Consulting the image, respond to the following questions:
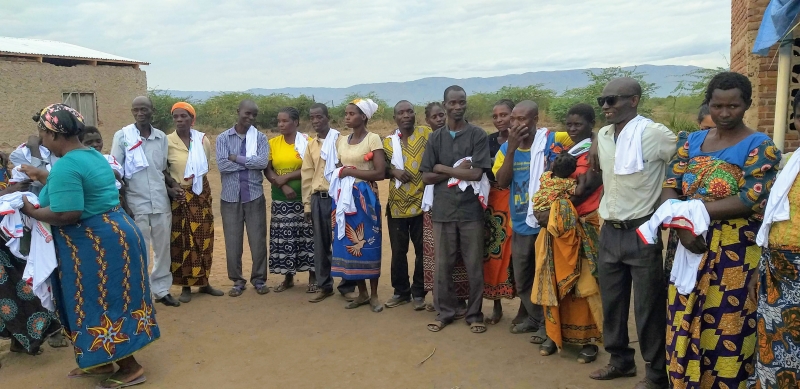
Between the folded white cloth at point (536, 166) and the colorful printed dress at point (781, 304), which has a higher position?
the folded white cloth at point (536, 166)

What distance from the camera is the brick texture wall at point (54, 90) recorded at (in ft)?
44.1

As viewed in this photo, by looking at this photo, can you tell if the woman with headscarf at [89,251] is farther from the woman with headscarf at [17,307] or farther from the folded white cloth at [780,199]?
the folded white cloth at [780,199]

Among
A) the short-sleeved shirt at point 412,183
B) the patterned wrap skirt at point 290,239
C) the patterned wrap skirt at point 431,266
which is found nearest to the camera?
the patterned wrap skirt at point 431,266

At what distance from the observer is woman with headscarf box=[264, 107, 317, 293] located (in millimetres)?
5938

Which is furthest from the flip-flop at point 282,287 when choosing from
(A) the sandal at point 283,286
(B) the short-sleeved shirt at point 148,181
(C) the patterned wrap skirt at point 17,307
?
(C) the patterned wrap skirt at point 17,307

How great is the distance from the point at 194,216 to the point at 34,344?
1817mm

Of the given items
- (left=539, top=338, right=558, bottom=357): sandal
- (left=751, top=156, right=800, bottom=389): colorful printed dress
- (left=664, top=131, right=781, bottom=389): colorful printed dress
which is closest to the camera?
(left=751, top=156, right=800, bottom=389): colorful printed dress

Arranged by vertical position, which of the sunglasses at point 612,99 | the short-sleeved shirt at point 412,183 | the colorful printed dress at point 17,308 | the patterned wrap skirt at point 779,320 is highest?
the sunglasses at point 612,99

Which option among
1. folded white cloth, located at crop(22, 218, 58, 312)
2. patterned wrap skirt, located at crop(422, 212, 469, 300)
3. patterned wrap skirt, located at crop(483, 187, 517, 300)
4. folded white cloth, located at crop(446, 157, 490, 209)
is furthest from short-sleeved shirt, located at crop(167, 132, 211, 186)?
patterned wrap skirt, located at crop(483, 187, 517, 300)

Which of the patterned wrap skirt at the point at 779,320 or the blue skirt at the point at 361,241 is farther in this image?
the blue skirt at the point at 361,241

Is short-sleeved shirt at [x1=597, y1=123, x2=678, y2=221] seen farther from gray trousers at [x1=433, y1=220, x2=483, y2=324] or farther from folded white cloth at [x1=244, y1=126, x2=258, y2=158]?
folded white cloth at [x1=244, y1=126, x2=258, y2=158]

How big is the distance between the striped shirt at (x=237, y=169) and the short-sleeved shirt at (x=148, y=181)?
22.2 inches

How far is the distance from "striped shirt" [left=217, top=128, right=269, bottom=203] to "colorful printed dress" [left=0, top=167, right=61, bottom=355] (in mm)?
1896

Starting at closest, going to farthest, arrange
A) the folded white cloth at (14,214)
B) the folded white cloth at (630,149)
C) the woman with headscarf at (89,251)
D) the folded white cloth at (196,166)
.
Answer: the folded white cloth at (630,149) < the woman with headscarf at (89,251) < the folded white cloth at (14,214) < the folded white cloth at (196,166)
